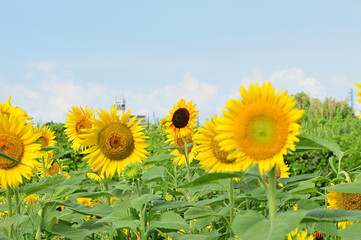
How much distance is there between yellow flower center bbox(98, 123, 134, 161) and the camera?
299 centimetres

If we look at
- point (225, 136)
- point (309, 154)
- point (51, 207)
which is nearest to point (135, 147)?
point (51, 207)

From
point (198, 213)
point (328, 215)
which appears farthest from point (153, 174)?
point (328, 215)

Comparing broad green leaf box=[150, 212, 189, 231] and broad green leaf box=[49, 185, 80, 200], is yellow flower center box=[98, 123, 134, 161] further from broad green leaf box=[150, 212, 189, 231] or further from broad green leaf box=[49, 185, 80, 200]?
broad green leaf box=[150, 212, 189, 231]

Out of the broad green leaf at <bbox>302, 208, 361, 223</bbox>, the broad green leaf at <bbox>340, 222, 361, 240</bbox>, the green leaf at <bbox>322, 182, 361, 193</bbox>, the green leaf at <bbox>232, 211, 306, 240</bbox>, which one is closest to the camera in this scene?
the green leaf at <bbox>232, 211, 306, 240</bbox>

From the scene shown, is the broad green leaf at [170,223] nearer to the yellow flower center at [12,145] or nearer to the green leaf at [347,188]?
the green leaf at [347,188]

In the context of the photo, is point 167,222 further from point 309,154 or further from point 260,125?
point 309,154

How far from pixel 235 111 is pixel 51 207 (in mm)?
1471

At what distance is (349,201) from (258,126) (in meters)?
1.52

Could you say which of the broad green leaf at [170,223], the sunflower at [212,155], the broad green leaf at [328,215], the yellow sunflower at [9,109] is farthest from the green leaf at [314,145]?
the yellow sunflower at [9,109]

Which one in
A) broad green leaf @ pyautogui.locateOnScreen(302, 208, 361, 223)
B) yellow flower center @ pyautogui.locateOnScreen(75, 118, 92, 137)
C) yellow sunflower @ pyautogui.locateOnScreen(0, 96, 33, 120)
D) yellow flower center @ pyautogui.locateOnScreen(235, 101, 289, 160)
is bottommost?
broad green leaf @ pyautogui.locateOnScreen(302, 208, 361, 223)

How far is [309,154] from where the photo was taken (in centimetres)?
829

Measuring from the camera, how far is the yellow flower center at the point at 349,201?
9.00 ft

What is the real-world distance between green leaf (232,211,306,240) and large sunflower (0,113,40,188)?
5.03 ft

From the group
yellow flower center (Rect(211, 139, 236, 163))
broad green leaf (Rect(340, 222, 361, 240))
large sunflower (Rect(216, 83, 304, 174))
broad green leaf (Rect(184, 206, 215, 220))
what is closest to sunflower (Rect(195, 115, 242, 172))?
yellow flower center (Rect(211, 139, 236, 163))
